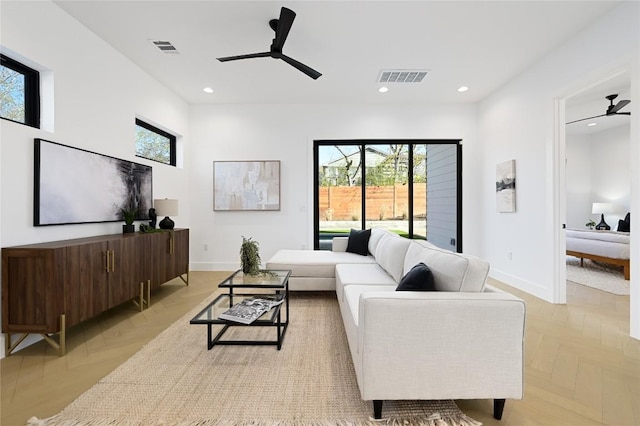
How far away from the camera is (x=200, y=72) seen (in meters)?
3.97

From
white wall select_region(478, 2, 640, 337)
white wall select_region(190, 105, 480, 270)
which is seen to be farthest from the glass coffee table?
white wall select_region(478, 2, 640, 337)

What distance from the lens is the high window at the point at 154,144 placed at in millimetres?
4095

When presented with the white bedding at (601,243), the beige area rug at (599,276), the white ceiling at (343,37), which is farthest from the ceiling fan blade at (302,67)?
the white bedding at (601,243)

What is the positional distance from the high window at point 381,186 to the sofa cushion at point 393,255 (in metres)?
2.07

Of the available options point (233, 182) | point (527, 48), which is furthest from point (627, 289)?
point (233, 182)

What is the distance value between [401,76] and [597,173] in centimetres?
639

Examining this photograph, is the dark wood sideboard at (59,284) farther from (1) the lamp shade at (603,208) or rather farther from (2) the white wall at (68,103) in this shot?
(1) the lamp shade at (603,208)

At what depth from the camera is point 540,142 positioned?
3.69 meters

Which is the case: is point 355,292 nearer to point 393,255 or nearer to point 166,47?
point 393,255

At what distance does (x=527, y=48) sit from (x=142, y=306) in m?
5.20

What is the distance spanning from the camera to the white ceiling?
271cm

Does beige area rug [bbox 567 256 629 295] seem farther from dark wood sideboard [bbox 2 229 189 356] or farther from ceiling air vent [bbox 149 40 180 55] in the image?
ceiling air vent [bbox 149 40 180 55]

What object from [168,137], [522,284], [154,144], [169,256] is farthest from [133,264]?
[522,284]

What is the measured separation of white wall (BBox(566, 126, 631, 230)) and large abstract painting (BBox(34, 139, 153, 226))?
9.29 metres
